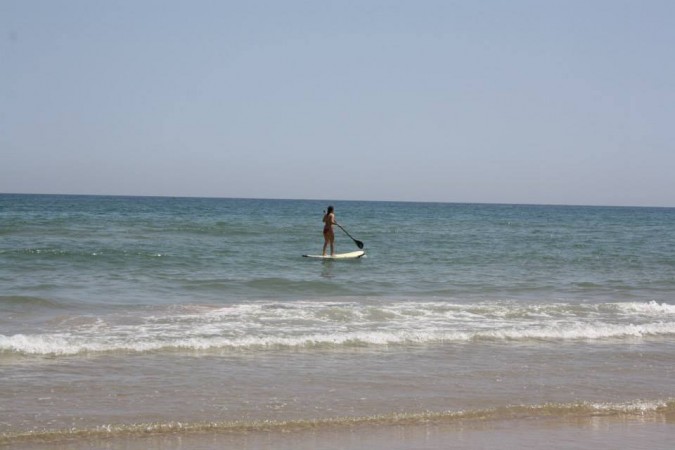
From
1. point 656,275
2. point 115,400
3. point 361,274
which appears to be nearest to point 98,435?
point 115,400

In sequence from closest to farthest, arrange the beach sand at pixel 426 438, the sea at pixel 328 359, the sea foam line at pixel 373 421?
the beach sand at pixel 426 438, the sea foam line at pixel 373 421, the sea at pixel 328 359

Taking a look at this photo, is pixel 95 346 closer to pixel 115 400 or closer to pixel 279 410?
pixel 115 400

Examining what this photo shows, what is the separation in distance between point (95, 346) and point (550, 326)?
5.99 meters

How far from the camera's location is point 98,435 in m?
5.87

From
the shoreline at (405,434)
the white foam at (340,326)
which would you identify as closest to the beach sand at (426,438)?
the shoreline at (405,434)

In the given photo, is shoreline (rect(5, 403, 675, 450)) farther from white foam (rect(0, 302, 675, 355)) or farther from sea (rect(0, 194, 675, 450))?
white foam (rect(0, 302, 675, 355))

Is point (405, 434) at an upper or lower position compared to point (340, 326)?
lower

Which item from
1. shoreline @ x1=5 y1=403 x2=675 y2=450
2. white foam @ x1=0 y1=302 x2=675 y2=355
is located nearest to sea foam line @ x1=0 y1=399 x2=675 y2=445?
shoreline @ x1=5 y1=403 x2=675 y2=450

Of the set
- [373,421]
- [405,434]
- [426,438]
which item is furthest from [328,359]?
[426,438]

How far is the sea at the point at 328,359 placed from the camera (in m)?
6.15

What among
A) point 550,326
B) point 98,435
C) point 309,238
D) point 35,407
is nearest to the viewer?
point 98,435

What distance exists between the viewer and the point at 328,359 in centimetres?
864

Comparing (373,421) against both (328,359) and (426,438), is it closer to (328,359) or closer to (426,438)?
(426,438)

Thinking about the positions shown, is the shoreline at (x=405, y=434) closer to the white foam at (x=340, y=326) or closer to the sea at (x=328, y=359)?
the sea at (x=328, y=359)
